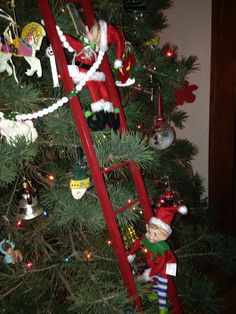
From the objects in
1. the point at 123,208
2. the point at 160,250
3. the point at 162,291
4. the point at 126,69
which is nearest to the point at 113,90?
the point at 126,69

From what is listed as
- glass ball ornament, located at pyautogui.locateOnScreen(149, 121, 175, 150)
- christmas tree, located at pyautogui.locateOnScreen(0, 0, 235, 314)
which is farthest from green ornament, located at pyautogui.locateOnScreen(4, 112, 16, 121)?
glass ball ornament, located at pyautogui.locateOnScreen(149, 121, 175, 150)

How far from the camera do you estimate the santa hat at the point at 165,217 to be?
0.71 m

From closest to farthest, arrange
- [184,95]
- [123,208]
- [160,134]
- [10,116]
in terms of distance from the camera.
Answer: [10,116], [123,208], [160,134], [184,95]

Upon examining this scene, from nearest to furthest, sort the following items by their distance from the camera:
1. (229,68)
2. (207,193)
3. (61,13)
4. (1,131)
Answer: (1,131), (61,13), (229,68), (207,193)

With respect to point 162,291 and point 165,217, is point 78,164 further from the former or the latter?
point 162,291

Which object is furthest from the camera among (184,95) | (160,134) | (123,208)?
(184,95)

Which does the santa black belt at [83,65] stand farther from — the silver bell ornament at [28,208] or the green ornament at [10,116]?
the silver bell ornament at [28,208]

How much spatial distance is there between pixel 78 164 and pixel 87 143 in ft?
0.33

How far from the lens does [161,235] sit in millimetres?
714

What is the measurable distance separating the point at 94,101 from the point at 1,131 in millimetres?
224

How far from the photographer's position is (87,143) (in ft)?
1.92

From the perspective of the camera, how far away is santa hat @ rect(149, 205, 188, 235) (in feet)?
2.34

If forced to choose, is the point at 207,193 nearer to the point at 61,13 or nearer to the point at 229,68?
the point at 229,68

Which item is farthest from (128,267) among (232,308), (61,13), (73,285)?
(232,308)
